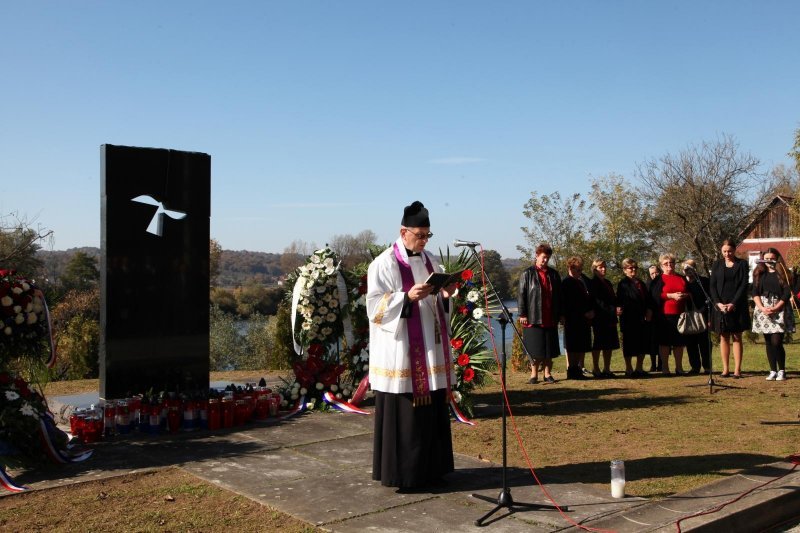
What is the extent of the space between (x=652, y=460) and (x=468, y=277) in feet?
10.9

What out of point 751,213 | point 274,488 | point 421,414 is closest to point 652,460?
point 421,414

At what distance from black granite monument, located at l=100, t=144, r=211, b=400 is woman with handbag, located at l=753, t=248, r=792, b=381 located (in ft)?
26.7

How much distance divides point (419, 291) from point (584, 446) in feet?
9.48

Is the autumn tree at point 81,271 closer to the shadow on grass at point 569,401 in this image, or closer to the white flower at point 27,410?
the shadow on grass at point 569,401

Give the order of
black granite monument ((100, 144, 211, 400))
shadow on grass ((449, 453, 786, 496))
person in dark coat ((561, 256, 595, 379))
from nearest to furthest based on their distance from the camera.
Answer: shadow on grass ((449, 453, 786, 496)) < black granite monument ((100, 144, 211, 400)) < person in dark coat ((561, 256, 595, 379))

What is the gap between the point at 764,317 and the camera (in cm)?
1158

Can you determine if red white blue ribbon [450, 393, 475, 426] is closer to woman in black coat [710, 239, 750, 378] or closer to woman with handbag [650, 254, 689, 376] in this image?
woman in black coat [710, 239, 750, 378]

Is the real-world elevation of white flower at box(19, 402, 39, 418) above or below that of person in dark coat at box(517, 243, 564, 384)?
below

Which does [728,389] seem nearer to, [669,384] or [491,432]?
[669,384]

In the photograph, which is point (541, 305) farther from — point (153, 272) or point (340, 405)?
point (153, 272)

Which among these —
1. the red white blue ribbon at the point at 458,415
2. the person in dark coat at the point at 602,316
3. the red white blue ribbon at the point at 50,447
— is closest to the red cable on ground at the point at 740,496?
the red white blue ribbon at the point at 458,415

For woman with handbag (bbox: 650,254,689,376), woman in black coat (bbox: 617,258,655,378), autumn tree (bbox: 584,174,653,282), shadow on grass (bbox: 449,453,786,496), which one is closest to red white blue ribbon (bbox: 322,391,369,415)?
shadow on grass (bbox: 449,453,786,496)

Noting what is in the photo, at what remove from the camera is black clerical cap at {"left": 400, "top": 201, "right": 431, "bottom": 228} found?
618cm

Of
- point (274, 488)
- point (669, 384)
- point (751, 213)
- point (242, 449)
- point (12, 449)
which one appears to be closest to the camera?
point (274, 488)
